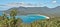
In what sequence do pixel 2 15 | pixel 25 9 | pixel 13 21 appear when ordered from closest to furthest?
pixel 13 21
pixel 2 15
pixel 25 9

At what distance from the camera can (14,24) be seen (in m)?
7.01

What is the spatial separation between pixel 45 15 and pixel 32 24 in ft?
9.41

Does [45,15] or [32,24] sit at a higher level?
[32,24]

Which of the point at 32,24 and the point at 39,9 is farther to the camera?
the point at 39,9

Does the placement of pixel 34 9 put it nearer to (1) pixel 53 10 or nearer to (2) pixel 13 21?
(1) pixel 53 10

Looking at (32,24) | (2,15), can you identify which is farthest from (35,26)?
(2,15)

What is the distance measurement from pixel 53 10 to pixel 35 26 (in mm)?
3402

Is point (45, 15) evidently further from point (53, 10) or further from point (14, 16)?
point (14, 16)

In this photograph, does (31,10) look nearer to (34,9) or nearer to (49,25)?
(34,9)

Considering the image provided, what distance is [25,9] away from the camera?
9.91m

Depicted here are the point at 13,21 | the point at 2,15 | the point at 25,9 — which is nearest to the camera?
the point at 13,21

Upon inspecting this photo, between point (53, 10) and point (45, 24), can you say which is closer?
point (45, 24)

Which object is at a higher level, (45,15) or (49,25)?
(49,25)

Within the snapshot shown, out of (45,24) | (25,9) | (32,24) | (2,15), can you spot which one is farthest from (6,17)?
(25,9)
